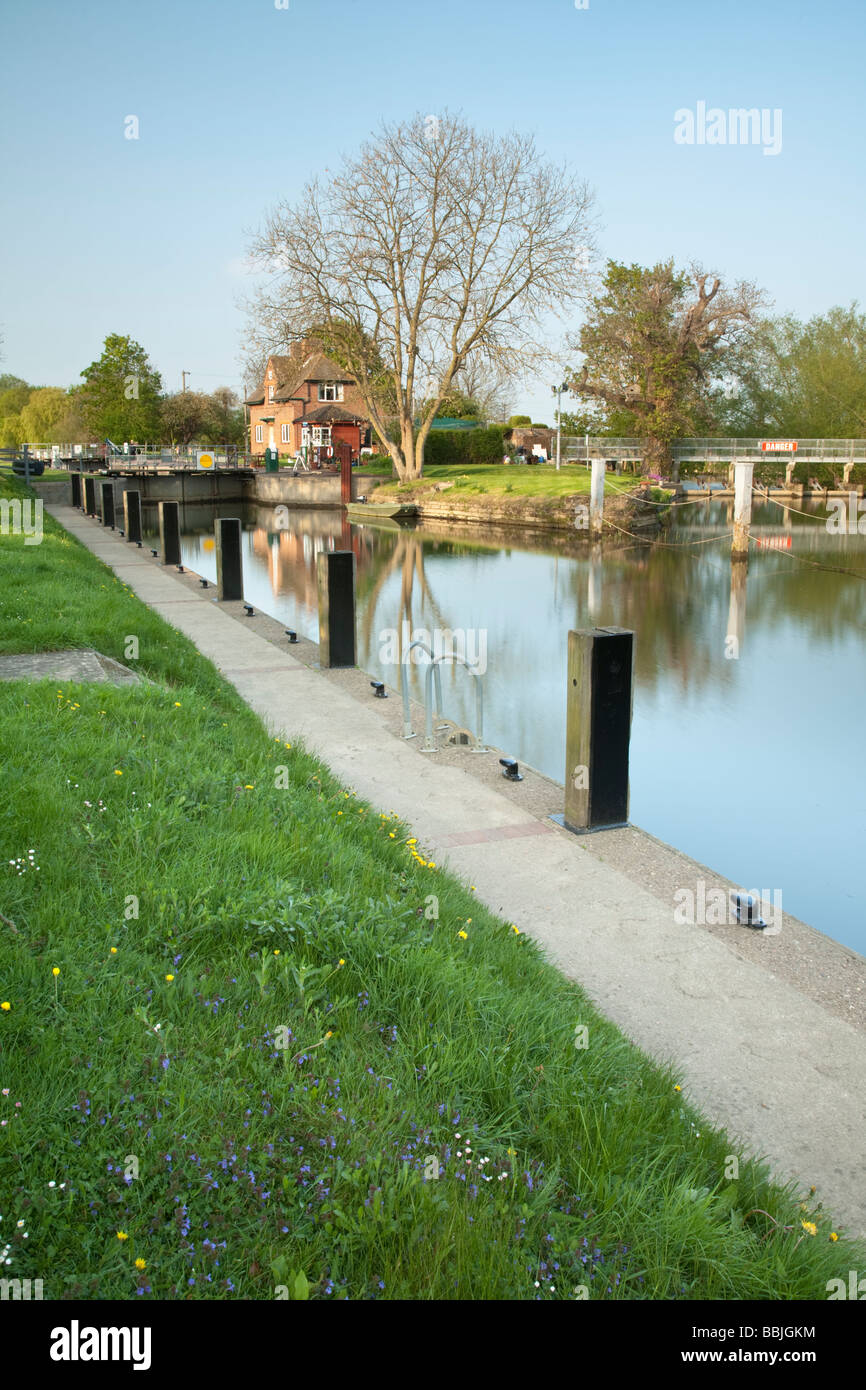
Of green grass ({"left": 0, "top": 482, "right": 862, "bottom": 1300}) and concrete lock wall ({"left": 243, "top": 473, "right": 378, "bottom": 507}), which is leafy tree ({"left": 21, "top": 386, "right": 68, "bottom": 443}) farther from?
green grass ({"left": 0, "top": 482, "right": 862, "bottom": 1300})

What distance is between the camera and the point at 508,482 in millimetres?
41344

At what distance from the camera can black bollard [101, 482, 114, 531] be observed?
2952 cm

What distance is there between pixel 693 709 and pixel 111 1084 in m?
9.14

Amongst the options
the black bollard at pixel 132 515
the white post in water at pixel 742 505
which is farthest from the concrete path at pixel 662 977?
the white post in water at pixel 742 505

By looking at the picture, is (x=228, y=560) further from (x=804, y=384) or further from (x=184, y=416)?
(x=184, y=416)

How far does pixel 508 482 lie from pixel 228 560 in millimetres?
27621

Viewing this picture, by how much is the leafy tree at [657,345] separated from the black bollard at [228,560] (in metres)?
35.4

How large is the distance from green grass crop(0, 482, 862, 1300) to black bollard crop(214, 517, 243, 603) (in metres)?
10.8

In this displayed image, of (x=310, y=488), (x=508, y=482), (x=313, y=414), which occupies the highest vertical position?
(x=313, y=414)

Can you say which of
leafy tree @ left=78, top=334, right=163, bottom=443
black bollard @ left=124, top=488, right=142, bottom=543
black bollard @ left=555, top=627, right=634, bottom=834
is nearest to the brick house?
leafy tree @ left=78, top=334, right=163, bottom=443

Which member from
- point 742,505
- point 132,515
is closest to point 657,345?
point 742,505

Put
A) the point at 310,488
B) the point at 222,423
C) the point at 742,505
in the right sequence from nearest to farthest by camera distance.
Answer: the point at 742,505 < the point at 310,488 < the point at 222,423

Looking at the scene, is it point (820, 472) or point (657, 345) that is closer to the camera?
point (657, 345)
